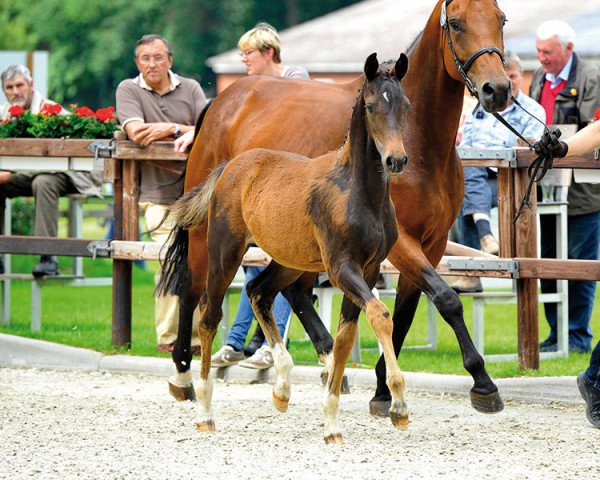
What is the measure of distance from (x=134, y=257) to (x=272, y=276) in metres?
2.59

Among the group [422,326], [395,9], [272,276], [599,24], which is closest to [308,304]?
[272,276]

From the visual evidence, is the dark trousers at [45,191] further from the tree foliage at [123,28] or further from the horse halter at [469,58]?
the tree foliage at [123,28]

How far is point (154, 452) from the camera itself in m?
6.25

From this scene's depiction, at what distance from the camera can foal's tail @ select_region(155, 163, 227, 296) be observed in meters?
7.32

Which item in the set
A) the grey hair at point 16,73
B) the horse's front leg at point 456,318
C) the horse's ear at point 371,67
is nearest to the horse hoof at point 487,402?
the horse's front leg at point 456,318

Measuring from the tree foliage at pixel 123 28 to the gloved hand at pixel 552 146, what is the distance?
44.4 m

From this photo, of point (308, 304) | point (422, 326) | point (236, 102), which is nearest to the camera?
point (308, 304)

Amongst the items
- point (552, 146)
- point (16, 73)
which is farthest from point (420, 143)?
point (16, 73)

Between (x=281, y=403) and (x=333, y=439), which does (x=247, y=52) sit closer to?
(x=281, y=403)

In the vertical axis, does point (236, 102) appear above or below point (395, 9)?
below

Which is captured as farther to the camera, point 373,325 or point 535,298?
point 535,298

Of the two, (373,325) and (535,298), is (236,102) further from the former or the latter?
(373,325)

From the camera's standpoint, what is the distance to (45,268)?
10.9 metres

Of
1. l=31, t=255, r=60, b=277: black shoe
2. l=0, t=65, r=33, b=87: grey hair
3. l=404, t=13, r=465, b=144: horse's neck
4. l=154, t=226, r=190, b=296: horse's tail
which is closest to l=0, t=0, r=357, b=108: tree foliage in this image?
l=0, t=65, r=33, b=87: grey hair
